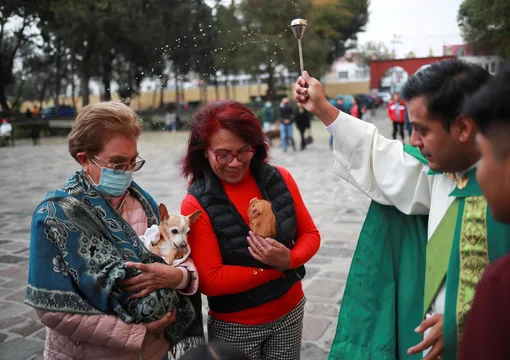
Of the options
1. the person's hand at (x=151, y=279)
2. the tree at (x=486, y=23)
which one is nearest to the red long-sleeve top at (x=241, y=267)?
the person's hand at (x=151, y=279)

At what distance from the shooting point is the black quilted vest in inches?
86.8

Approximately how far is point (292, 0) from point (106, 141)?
133 cm

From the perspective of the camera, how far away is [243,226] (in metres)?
2.21

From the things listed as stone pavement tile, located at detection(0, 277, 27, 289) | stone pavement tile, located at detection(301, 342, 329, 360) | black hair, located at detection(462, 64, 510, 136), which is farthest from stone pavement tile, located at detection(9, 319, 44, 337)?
black hair, located at detection(462, 64, 510, 136)

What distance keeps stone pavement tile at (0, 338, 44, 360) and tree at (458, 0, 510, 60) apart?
1027 cm

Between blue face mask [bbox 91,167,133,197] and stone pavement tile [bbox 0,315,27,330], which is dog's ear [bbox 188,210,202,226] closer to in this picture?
blue face mask [bbox 91,167,133,197]

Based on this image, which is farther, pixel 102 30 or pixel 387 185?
pixel 102 30

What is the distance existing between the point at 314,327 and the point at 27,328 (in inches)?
98.1

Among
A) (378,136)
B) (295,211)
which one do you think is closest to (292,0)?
(378,136)

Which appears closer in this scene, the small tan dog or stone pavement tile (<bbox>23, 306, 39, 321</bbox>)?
the small tan dog

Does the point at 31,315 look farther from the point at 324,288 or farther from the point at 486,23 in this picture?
the point at 486,23

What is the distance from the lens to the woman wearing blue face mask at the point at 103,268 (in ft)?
6.40

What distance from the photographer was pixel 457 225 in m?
1.83

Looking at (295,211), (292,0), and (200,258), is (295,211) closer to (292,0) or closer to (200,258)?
(200,258)
